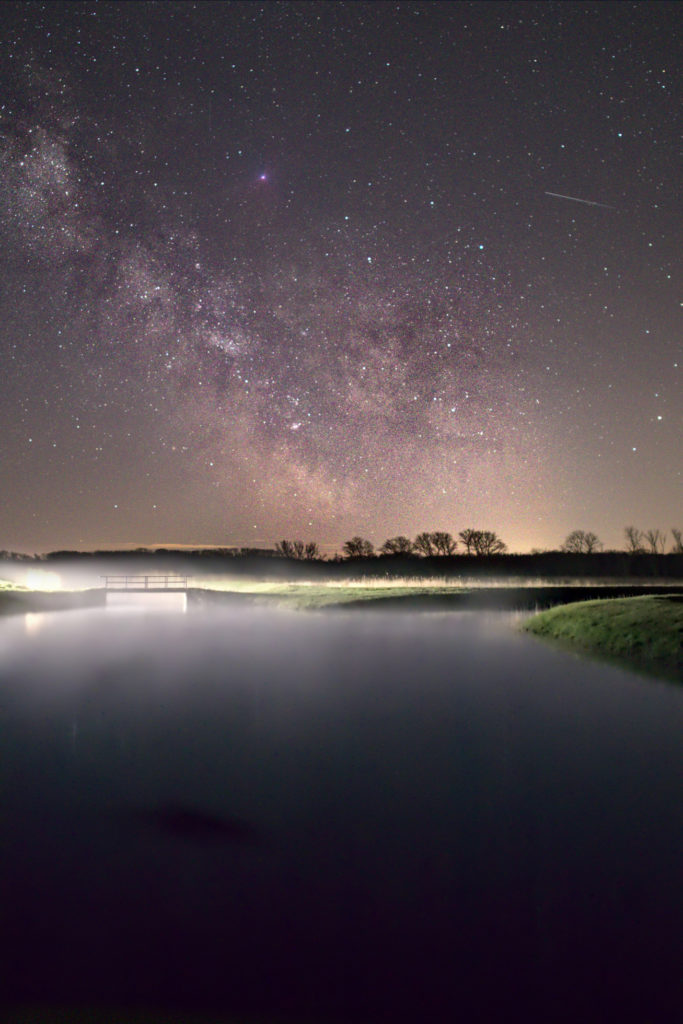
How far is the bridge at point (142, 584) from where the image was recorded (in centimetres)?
5709

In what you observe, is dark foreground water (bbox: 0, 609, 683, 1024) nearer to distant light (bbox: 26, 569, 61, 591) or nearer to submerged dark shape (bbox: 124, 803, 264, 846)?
submerged dark shape (bbox: 124, 803, 264, 846)

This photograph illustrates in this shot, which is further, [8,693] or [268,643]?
[268,643]

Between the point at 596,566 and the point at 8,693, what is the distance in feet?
326

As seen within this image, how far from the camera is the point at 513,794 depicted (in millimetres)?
8445

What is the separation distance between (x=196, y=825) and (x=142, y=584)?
53.5 metres

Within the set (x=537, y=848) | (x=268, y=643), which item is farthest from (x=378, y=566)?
(x=537, y=848)

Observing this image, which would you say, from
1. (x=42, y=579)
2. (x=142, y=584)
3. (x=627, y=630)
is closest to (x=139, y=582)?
(x=142, y=584)

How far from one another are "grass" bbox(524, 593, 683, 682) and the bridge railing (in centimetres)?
3774

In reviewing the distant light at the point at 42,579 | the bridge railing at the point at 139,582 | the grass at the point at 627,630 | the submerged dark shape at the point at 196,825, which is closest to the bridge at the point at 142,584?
the bridge railing at the point at 139,582

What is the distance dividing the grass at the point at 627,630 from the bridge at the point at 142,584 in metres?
37.5

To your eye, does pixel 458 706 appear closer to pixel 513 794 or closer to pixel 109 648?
pixel 513 794

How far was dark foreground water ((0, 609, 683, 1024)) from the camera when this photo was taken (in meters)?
4.64

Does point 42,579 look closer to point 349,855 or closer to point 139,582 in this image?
point 139,582

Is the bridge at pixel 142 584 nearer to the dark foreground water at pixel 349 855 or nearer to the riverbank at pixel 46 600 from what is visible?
the riverbank at pixel 46 600
